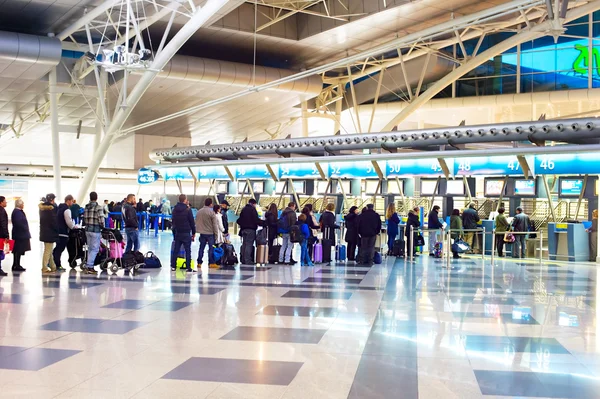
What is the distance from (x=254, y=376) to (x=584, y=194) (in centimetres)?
1884

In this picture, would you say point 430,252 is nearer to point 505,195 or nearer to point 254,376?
point 505,195

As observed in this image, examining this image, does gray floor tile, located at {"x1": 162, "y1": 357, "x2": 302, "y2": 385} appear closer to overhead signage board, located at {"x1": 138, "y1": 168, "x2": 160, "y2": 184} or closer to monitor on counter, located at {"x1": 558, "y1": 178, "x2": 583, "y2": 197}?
monitor on counter, located at {"x1": 558, "y1": 178, "x2": 583, "y2": 197}

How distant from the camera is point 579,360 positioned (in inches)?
270

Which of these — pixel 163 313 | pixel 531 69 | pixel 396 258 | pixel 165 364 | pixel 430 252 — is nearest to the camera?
pixel 165 364

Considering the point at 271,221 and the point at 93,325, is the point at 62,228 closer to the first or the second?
the point at 271,221

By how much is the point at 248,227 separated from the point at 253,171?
41.2 feet

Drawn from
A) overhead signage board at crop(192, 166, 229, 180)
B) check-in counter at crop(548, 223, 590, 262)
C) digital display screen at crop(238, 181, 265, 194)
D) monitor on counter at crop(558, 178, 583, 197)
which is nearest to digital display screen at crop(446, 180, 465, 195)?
monitor on counter at crop(558, 178, 583, 197)

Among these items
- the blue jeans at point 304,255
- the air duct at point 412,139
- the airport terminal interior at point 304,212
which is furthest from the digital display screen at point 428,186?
the blue jeans at point 304,255

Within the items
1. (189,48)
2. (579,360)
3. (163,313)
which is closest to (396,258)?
(163,313)

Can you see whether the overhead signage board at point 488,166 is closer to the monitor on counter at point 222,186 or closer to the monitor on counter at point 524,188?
the monitor on counter at point 524,188

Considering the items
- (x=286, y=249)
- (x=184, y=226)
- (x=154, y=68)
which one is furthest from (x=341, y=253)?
(x=154, y=68)

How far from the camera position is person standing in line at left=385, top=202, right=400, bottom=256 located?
20531 millimetres

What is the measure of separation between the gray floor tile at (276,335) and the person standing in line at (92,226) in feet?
23.9

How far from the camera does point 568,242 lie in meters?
21.3
